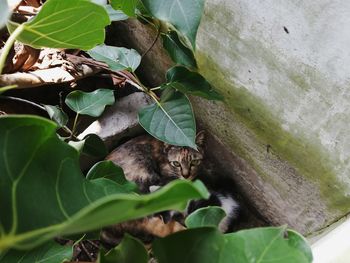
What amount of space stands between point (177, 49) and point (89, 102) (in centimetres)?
26

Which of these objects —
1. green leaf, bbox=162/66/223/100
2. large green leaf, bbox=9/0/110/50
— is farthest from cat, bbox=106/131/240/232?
large green leaf, bbox=9/0/110/50

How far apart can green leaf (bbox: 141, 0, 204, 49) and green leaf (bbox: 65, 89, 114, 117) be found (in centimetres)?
39

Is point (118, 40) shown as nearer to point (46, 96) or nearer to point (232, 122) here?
point (46, 96)

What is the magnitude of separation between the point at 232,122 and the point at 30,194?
0.96 metres

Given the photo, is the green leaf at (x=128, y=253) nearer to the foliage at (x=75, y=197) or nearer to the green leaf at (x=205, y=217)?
the foliage at (x=75, y=197)

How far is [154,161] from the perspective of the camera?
1.53 m

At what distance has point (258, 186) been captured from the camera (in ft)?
4.51

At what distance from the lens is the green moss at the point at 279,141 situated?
108 centimetres

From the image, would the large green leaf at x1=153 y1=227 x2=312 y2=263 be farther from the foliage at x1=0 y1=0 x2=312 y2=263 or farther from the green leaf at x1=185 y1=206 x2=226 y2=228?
the green leaf at x1=185 y1=206 x2=226 y2=228

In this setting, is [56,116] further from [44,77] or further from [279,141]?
[279,141]

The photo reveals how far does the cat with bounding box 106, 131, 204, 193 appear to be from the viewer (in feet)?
4.76

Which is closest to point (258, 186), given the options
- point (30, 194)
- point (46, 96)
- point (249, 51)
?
point (249, 51)

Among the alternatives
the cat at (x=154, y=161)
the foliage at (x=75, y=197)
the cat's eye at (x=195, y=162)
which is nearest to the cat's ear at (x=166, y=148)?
the cat at (x=154, y=161)

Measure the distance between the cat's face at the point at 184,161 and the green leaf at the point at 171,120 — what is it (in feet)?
1.32
